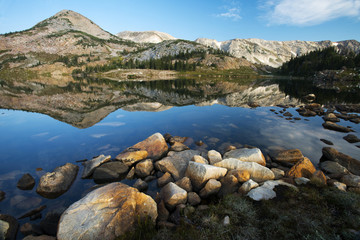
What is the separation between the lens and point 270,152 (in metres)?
15.8

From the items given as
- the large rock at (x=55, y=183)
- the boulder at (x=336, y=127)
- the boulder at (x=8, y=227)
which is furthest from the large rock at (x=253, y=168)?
the boulder at (x=336, y=127)

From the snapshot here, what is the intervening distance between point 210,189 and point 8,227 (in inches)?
385

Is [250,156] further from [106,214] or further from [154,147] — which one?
[106,214]

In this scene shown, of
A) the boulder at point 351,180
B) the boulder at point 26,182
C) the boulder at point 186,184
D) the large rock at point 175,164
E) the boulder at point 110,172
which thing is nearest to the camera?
the boulder at point 351,180

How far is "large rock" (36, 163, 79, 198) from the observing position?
10.4 metres

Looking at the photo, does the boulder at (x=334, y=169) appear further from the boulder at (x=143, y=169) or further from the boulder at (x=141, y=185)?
the boulder at (x=143, y=169)

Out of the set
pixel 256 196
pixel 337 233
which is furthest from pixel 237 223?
pixel 337 233

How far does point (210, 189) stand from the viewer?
31.5ft

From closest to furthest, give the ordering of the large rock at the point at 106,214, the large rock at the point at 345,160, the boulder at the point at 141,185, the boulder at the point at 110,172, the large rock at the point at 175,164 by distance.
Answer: the large rock at the point at 106,214 < the boulder at the point at 141,185 < the boulder at the point at 110,172 < the large rock at the point at 175,164 < the large rock at the point at 345,160

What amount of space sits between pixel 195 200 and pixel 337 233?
5712 mm

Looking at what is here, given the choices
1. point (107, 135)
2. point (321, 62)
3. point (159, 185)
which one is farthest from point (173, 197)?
point (321, 62)

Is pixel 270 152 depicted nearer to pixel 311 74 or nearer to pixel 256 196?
pixel 256 196

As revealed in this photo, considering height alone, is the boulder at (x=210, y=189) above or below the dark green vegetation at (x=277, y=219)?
below

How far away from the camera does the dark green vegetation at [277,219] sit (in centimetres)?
617
